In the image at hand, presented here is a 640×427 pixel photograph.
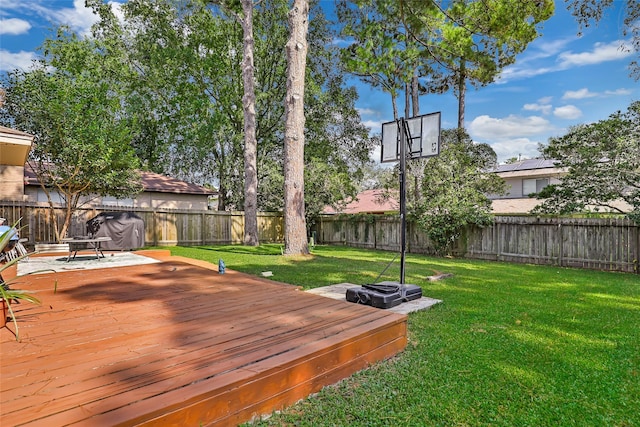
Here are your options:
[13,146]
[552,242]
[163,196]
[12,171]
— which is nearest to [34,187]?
[12,171]

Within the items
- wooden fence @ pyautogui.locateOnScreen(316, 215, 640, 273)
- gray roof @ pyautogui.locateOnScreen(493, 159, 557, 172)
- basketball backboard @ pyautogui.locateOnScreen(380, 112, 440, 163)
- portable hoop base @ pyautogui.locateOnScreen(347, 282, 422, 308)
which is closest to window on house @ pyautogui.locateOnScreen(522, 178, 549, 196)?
gray roof @ pyautogui.locateOnScreen(493, 159, 557, 172)

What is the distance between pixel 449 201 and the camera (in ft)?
33.9

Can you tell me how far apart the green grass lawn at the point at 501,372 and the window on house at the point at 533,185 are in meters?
17.3

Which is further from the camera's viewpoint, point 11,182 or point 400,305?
point 11,182

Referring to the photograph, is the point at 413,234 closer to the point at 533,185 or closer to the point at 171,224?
the point at 171,224

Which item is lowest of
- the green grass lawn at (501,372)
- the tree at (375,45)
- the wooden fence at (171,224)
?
the green grass lawn at (501,372)

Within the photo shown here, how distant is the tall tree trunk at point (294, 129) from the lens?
879cm

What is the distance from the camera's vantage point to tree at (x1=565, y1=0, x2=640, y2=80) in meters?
6.71

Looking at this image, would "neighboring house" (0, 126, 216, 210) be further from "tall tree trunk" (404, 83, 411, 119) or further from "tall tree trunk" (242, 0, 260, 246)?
"tall tree trunk" (404, 83, 411, 119)

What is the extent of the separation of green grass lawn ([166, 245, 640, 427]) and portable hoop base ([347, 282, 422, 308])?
0.88 feet

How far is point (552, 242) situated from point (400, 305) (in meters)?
7.22

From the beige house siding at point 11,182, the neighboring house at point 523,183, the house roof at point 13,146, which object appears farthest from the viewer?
the neighboring house at point 523,183

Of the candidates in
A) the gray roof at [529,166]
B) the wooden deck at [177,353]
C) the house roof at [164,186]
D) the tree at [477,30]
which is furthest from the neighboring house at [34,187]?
the gray roof at [529,166]

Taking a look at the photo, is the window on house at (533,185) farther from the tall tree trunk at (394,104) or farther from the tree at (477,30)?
the tall tree trunk at (394,104)
